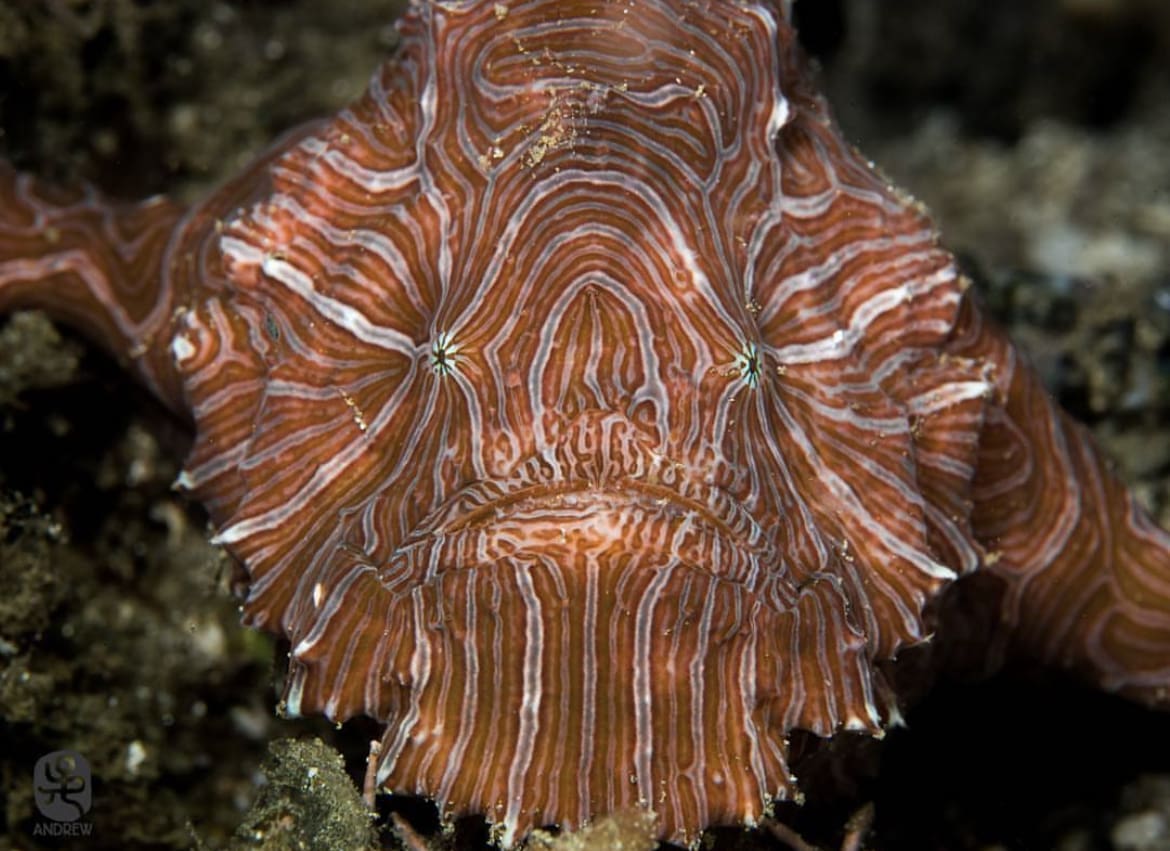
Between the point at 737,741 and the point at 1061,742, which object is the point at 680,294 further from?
the point at 1061,742

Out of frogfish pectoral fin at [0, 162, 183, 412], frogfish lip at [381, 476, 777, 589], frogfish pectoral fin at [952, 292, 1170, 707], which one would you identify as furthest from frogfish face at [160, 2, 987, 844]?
frogfish pectoral fin at [0, 162, 183, 412]

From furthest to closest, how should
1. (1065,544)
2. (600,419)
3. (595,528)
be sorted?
(1065,544), (600,419), (595,528)

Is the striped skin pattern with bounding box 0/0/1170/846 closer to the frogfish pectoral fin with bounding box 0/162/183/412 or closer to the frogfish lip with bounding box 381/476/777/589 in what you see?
the frogfish lip with bounding box 381/476/777/589

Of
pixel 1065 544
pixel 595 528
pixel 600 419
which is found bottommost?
pixel 1065 544

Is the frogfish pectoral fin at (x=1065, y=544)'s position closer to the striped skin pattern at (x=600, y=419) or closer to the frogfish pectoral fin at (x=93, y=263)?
the striped skin pattern at (x=600, y=419)

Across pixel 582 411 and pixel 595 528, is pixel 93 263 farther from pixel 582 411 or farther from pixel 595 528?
pixel 595 528

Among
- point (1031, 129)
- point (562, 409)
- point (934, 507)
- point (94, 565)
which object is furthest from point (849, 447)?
point (1031, 129)

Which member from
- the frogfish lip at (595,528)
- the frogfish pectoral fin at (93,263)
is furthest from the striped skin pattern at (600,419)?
the frogfish pectoral fin at (93,263)

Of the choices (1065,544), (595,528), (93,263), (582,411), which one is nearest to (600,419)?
(582,411)

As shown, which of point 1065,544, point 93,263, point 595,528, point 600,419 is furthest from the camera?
point 93,263
